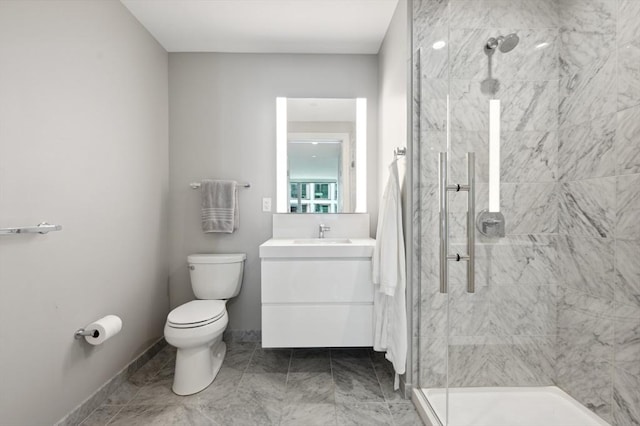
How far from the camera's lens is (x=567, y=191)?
1275 mm

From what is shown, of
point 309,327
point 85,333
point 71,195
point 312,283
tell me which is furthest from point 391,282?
point 71,195

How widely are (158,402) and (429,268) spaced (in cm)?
165

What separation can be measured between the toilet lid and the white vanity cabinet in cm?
31

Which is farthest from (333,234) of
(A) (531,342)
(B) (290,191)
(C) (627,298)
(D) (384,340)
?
(C) (627,298)

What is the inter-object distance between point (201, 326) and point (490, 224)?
62.0 inches

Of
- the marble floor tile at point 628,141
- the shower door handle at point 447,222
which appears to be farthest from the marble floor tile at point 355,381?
the marble floor tile at point 628,141

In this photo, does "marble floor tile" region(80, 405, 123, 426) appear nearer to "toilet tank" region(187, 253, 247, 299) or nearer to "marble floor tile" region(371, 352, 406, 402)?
"toilet tank" region(187, 253, 247, 299)

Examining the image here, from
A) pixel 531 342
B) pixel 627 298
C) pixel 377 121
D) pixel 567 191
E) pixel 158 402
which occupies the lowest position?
pixel 158 402

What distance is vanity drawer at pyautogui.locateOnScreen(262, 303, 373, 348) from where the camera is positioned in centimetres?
178

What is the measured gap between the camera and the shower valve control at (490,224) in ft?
3.90

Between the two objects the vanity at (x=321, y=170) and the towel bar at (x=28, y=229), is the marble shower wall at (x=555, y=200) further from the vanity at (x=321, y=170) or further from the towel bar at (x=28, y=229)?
the towel bar at (x=28, y=229)

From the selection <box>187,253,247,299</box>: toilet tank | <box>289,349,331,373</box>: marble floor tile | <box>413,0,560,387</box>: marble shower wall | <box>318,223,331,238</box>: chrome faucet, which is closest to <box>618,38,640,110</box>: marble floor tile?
<box>413,0,560,387</box>: marble shower wall

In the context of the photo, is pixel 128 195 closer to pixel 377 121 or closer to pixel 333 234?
pixel 333 234

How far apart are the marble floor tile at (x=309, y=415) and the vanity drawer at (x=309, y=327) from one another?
31 centimetres
